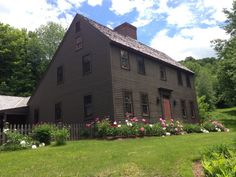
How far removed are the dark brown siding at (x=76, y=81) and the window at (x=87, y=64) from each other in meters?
0.29

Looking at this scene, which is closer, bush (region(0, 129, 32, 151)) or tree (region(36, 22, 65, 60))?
bush (region(0, 129, 32, 151))

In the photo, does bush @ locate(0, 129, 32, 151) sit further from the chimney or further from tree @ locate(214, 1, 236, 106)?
tree @ locate(214, 1, 236, 106)

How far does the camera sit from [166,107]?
23484mm

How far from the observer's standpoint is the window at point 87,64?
67.8ft

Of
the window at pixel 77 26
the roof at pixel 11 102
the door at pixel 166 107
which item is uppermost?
the window at pixel 77 26

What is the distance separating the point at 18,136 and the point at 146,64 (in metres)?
11.8

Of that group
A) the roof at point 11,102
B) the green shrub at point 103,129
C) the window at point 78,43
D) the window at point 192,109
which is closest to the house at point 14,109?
the roof at point 11,102

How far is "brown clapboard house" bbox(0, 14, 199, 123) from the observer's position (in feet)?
63.2

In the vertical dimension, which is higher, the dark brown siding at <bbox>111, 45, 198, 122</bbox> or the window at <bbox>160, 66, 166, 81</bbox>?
the window at <bbox>160, 66, 166, 81</bbox>

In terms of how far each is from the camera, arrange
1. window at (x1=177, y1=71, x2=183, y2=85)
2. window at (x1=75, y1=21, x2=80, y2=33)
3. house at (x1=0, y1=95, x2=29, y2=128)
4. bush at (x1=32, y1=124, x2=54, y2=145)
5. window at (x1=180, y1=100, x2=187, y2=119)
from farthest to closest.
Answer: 1. window at (x1=177, y1=71, x2=183, y2=85)
2. window at (x1=180, y1=100, x2=187, y2=119)
3. house at (x1=0, y1=95, x2=29, y2=128)
4. window at (x1=75, y1=21, x2=80, y2=33)
5. bush at (x1=32, y1=124, x2=54, y2=145)

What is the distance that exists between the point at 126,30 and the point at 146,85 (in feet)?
23.1

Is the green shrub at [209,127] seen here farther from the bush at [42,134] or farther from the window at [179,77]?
the bush at [42,134]

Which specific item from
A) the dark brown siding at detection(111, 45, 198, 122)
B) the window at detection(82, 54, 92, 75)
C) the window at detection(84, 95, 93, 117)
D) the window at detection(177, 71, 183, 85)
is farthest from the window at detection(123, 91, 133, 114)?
the window at detection(177, 71, 183, 85)

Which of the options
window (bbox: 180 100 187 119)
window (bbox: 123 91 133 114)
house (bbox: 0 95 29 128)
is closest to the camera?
window (bbox: 123 91 133 114)
